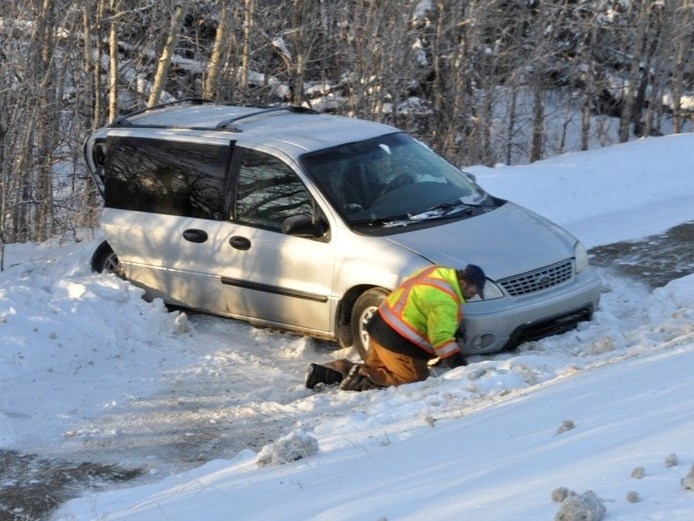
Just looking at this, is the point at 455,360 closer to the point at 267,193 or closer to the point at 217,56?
the point at 267,193

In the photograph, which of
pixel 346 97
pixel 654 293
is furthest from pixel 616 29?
pixel 654 293

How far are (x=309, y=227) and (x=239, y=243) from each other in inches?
28.5

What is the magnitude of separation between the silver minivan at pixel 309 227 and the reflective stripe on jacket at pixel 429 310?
1.19ft

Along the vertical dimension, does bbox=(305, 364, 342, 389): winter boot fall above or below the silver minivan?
below

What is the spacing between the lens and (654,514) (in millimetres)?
3695

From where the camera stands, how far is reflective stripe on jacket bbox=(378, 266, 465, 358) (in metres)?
7.28

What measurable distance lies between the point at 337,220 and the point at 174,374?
1652 mm

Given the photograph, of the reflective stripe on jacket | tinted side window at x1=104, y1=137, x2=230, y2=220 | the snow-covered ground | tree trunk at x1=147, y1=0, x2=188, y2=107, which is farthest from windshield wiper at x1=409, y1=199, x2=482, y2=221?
tree trunk at x1=147, y1=0, x2=188, y2=107

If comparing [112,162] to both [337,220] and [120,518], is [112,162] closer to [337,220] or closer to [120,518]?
[337,220]

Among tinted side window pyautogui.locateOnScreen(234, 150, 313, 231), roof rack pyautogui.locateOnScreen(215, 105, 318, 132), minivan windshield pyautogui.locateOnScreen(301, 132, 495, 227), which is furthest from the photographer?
roof rack pyautogui.locateOnScreen(215, 105, 318, 132)

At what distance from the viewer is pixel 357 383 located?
7.54 m

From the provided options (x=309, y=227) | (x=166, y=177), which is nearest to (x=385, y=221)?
(x=309, y=227)

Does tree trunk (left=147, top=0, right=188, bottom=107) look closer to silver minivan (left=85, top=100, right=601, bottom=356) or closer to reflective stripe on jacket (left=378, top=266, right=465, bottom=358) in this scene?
silver minivan (left=85, top=100, right=601, bottom=356)

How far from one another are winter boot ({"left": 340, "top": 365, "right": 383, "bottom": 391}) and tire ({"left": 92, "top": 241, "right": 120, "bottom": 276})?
309cm
